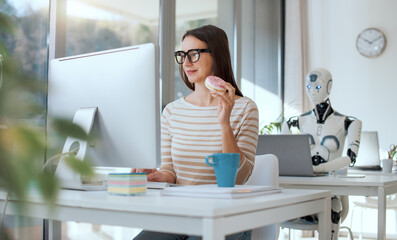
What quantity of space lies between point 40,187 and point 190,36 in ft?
4.76

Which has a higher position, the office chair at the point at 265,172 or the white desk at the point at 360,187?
the office chair at the point at 265,172

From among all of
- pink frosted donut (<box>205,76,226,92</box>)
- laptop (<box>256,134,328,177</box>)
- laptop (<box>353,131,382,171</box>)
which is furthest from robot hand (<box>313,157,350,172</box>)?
pink frosted donut (<box>205,76,226,92</box>)

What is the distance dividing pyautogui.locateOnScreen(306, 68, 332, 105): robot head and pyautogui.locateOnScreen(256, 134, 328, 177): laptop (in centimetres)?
79

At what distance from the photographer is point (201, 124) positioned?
1.60 metres

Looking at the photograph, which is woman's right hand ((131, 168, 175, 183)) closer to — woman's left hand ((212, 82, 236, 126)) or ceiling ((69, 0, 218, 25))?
woman's left hand ((212, 82, 236, 126))

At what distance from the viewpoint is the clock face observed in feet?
16.4

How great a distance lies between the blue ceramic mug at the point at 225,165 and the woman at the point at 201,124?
319mm

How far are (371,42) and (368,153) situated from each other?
1.97 metres

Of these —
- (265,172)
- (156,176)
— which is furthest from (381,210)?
(156,176)

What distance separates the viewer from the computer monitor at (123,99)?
3.87 ft

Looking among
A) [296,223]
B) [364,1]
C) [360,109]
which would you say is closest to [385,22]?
[364,1]

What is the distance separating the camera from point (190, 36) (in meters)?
1.66

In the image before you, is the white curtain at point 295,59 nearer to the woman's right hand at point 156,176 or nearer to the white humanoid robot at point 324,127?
the white humanoid robot at point 324,127

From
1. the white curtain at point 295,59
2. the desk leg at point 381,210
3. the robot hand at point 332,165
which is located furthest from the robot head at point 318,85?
the white curtain at point 295,59
